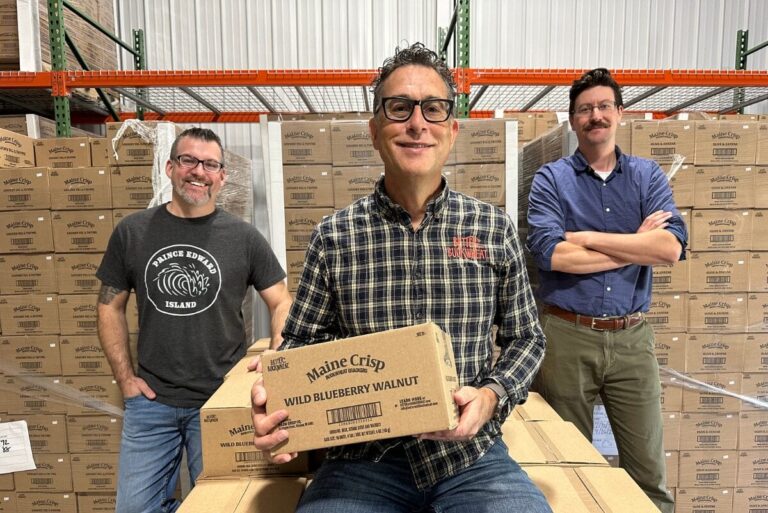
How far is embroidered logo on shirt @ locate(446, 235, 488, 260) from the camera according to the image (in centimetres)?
124

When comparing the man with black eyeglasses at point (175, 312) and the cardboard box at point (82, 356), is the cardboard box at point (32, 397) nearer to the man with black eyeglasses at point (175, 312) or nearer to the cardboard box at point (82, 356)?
the cardboard box at point (82, 356)

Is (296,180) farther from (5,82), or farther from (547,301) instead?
(5,82)

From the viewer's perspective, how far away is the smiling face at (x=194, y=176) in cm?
206

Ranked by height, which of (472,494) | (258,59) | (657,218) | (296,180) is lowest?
(472,494)

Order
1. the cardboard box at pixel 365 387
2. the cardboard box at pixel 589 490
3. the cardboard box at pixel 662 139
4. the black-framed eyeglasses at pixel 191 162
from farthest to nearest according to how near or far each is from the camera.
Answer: the cardboard box at pixel 662 139 → the black-framed eyeglasses at pixel 191 162 → the cardboard box at pixel 589 490 → the cardboard box at pixel 365 387

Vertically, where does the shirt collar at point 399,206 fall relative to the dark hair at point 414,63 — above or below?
below

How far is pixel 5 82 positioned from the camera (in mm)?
2947

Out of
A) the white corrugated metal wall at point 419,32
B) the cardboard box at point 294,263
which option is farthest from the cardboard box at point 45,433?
the white corrugated metal wall at point 419,32

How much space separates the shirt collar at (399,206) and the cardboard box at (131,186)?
2075mm

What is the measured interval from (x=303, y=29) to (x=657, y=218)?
12.5ft

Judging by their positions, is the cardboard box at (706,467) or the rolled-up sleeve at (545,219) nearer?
the rolled-up sleeve at (545,219)

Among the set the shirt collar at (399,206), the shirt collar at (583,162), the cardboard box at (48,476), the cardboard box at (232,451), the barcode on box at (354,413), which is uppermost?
the shirt collar at (583,162)

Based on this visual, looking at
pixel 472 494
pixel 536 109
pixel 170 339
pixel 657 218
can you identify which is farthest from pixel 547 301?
pixel 536 109

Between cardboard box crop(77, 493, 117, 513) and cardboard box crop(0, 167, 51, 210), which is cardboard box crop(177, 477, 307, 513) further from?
cardboard box crop(0, 167, 51, 210)
